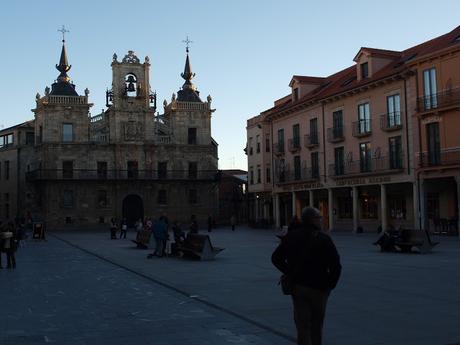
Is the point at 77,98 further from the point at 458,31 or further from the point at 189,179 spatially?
the point at 458,31

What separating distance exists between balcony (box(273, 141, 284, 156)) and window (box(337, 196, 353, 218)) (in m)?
7.46

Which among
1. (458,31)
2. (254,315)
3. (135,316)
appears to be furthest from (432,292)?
(458,31)

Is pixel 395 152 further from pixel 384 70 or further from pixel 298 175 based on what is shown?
pixel 298 175

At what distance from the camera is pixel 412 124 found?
1378 inches

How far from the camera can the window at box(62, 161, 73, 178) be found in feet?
196

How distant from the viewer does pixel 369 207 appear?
41.9 meters

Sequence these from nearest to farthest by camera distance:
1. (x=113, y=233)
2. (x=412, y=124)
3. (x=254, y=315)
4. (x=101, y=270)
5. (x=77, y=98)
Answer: (x=254, y=315) < (x=101, y=270) < (x=412, y=124) < (x=113, y=233) < (x=77, y=98)

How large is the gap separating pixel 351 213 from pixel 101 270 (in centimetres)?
2872

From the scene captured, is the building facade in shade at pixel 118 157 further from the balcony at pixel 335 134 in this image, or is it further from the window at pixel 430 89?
the window at pixel 430 89

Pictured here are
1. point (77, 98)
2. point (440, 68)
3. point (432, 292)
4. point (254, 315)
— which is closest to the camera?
point (254, 315)

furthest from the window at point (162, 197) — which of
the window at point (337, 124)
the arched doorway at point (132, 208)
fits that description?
the window at point (337, 124)

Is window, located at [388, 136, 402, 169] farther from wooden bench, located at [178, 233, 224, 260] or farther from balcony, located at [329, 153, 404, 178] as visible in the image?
wooden bench, located at [178, 233, 224, 260]

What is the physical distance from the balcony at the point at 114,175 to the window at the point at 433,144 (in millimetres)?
32863

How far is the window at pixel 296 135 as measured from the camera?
47.6 metres
